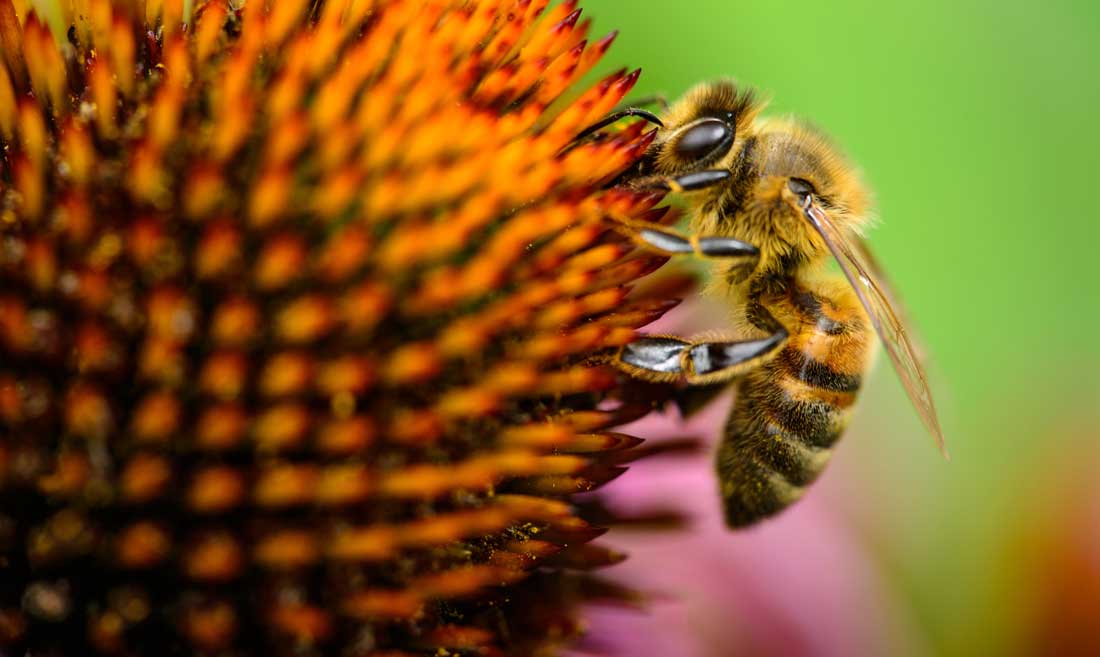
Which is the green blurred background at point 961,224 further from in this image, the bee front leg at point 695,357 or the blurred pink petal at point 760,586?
the bee front leg at point 695,357

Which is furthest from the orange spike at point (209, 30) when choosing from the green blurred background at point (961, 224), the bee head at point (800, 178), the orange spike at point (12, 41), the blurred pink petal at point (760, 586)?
the green blurred background at point (961, 224)

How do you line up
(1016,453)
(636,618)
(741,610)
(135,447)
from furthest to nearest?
(1016,453) → (741,610) → (636,618) → (135,447)

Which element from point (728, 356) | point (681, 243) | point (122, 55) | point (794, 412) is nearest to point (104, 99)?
point (122, 55)

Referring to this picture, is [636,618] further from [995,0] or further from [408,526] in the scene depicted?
[995,0]

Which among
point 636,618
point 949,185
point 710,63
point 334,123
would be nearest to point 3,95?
point 334,123

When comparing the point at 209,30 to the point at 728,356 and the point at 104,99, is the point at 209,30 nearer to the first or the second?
the point at 104,99

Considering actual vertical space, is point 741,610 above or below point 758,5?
below

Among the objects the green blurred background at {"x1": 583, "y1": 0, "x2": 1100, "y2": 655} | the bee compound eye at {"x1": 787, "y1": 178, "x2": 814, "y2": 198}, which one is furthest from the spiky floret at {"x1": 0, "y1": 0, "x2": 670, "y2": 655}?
the green blurred background at {"x1": 583, "y1": 0, "x2": 1100, "y2": 655}
